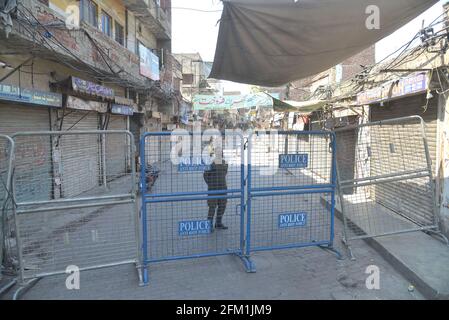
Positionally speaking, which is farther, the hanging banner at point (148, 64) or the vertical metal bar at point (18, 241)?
the hanging banner at point (148, 64)

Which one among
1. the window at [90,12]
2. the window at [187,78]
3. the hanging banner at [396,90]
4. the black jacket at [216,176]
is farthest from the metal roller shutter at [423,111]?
the window at [187,78]

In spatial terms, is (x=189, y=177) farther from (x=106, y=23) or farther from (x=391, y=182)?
(x=106, y=23)

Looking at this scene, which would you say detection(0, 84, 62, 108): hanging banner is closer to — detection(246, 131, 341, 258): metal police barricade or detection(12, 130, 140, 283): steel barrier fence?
detection(12, 130, 140, 283): steel barrier fence

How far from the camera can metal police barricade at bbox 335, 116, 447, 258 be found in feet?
18.6

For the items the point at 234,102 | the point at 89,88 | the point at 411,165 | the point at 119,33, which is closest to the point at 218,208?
the point at 411,165

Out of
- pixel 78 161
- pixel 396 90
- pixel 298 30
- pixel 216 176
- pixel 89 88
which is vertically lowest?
pixel 216 176

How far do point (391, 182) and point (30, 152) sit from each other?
6.84 metres

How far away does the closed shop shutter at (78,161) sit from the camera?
5.21 meters

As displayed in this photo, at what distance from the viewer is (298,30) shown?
3553mm

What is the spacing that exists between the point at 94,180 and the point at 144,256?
1853mm

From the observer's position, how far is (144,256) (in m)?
4.17

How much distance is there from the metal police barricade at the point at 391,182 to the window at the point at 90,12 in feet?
27.6

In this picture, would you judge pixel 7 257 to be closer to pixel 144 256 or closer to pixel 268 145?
pixel 144 256

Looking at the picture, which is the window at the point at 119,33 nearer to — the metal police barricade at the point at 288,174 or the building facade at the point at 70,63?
the building facade at the point at 70,63
